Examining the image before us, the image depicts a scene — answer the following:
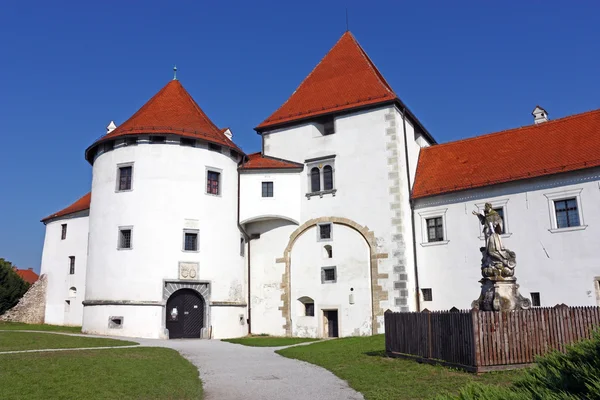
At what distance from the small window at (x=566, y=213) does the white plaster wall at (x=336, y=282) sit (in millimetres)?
8389

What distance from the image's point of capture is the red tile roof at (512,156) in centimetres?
2318

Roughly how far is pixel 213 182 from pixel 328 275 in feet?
24.4

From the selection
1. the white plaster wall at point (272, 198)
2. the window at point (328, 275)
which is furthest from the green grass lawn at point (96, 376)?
the white plaster wall at point (272, 198)

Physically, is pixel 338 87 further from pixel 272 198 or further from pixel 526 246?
pixel 526 246

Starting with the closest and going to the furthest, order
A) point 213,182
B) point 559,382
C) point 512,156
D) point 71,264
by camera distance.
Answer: point 559,382 < point 512,156 < point 213,182 < point 71,264

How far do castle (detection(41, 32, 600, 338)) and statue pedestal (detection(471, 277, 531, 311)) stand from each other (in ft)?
30.0

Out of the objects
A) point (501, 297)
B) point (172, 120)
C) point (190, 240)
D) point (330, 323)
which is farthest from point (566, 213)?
point (172, 120)

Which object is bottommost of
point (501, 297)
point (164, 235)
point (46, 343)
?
point (46, 343)

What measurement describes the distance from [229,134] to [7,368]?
20.8 metres

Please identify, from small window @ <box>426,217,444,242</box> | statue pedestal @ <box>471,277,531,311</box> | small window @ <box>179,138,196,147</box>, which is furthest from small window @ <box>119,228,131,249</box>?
statue pedestal @ <box>471,277,531,311</box>

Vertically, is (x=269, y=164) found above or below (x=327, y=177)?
above

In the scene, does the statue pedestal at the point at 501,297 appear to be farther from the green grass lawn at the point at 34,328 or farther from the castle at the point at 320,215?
the green grass lawn at the point at 34,328

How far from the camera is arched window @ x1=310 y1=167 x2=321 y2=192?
91.8 feet

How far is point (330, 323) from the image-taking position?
26516 mm
